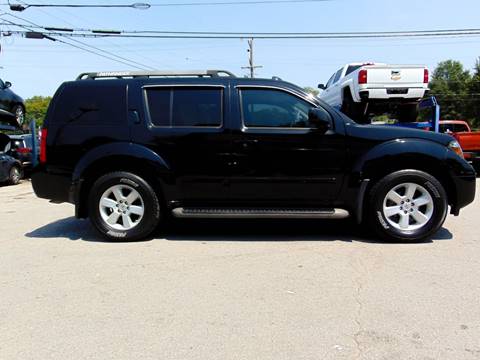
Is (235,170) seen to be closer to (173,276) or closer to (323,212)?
(323,212)

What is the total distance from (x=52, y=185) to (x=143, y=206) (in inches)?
47.9

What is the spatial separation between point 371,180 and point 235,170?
1.63 m

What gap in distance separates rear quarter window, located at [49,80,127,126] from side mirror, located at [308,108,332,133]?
2259 millimetres

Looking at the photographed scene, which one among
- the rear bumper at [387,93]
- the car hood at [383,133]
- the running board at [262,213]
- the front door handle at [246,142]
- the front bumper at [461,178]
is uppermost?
the rear bumper at [387,93]

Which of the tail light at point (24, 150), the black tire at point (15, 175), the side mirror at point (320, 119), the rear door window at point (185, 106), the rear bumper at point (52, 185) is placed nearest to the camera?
the side mirror at point (320, 119)

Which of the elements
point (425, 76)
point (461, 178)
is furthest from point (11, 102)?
point (461, 178)

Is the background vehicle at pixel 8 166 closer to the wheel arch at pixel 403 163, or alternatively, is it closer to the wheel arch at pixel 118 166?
the wheel arch at pixel 118 166

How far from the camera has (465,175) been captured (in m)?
5.56

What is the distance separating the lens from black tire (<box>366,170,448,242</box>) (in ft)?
18.0

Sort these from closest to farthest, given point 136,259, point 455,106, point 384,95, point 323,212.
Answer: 1. point 136,259
2. point 323,212
3. point 384,95
4. point 455,106

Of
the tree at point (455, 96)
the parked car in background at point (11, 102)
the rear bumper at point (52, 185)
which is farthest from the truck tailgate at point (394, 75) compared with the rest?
the tree at point (455, 96)

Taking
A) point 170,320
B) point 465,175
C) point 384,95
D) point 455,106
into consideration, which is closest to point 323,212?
point 465,175

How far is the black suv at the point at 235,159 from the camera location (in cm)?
552

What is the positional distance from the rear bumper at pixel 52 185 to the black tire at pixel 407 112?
284 inches
